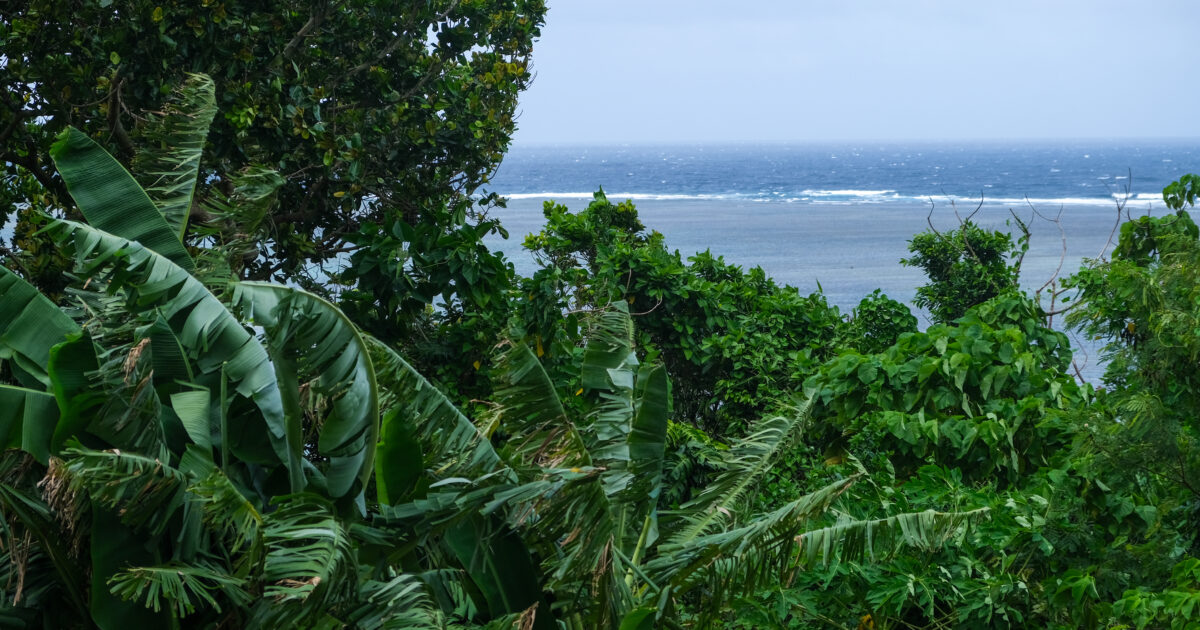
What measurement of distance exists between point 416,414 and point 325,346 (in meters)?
0.65

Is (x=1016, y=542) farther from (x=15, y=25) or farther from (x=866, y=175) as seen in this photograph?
(x=866, y=175)

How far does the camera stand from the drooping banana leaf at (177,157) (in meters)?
5.46

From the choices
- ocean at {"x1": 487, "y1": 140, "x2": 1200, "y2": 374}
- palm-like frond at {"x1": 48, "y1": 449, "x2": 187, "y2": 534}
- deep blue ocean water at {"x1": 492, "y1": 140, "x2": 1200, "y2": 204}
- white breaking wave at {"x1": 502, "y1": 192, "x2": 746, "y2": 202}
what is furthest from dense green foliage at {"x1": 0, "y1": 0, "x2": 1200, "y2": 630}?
white breaking wave at {"x1": 502, "y1": 192, "x2": 746, "y2": 202}

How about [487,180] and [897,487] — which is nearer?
[897,487]

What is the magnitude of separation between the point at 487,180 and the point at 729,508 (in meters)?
5.04

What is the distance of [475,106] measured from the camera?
29.3 ft

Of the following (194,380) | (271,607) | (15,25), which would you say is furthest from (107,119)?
(271,607)

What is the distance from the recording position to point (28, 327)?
187 inches

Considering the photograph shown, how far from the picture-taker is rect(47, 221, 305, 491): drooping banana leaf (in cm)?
417

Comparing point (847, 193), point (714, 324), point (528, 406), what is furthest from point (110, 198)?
point (847, 193)

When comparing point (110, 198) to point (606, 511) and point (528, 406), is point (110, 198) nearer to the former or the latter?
point (528, 406)

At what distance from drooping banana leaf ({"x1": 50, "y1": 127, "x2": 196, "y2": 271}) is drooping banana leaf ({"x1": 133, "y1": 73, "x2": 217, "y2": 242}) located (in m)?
0.27

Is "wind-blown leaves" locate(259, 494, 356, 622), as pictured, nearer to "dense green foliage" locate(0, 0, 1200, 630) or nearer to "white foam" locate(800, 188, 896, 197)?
"dense green foliage" locate(0, 0, 1200, 630)

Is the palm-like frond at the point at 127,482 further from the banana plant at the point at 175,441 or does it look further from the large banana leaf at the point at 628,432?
the large banana leaf at the point at 628,432
